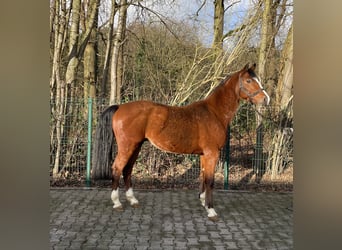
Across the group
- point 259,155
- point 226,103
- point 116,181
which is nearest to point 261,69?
point 259,155

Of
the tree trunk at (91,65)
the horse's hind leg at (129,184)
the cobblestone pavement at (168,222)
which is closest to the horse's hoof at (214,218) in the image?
the cobblestone pavement at (168,222)

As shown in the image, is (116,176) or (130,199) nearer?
(116,176)

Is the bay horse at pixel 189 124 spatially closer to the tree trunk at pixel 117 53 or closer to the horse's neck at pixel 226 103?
the horse's neck at pixel 226 103

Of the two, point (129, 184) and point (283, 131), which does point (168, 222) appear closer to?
point (129, 184)

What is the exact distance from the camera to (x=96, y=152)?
16.4ft

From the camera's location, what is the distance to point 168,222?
4.24m

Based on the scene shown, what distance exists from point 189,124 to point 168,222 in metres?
1.27

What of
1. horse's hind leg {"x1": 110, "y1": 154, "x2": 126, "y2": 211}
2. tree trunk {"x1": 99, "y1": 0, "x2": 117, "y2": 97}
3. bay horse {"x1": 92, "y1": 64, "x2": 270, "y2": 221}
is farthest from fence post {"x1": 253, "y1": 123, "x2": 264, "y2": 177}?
tree trunk {"x1": 99, "y1": 0, "x2": 117, "y2": 97}

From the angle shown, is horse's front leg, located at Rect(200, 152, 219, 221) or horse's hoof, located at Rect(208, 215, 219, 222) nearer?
horse's hoof, located at Rect(208, 215, 219, 222)

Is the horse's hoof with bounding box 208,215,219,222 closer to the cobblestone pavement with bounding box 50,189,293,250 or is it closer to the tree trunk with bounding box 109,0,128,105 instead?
the cobblestone pavement with bounding box 50,189,293,250

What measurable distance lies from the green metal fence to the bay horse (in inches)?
74.3

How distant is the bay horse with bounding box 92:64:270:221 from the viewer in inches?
184
